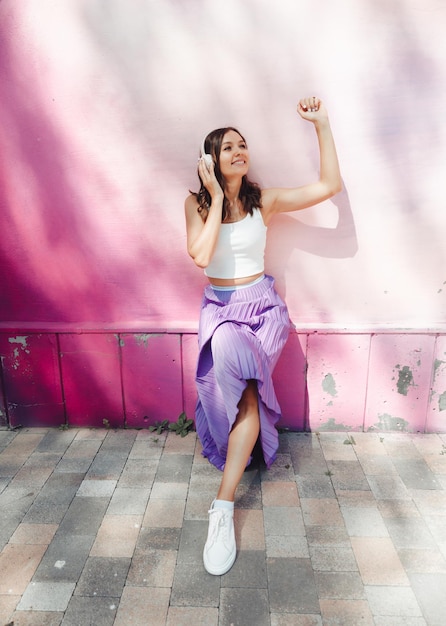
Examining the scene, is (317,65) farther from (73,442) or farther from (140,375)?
(73,442)

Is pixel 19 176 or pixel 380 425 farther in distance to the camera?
pixel 380 425

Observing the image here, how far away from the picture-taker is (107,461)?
8.44 feet

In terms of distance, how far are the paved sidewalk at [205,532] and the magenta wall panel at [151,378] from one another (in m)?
0.14

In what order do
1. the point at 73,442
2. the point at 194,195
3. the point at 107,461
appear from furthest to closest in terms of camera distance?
the point at 73,442
the point at 107,461
the point at 194,195

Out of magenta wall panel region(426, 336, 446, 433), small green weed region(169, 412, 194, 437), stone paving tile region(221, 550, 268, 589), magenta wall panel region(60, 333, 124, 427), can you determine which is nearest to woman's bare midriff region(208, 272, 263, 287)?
magenta wall panel region(60, 333, 124, 427)

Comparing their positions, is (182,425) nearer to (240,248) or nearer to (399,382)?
(240,248)

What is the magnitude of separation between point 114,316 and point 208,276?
2.11 ft

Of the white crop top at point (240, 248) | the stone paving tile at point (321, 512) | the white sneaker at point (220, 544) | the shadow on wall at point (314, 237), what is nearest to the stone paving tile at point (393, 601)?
the stone paving tile at point (321, 512)

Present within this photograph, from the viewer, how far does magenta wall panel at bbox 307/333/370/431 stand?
8.88 ft

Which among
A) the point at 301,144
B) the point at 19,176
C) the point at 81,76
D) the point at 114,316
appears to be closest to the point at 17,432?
the point at 114,316

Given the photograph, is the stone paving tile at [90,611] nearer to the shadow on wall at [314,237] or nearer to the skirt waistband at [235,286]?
the skirt waistband at [235,286]

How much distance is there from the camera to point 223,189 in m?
2.34

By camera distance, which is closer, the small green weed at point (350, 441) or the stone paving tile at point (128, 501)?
the stone paving tile at point (128, 501)

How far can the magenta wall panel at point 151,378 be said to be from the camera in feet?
9.05
